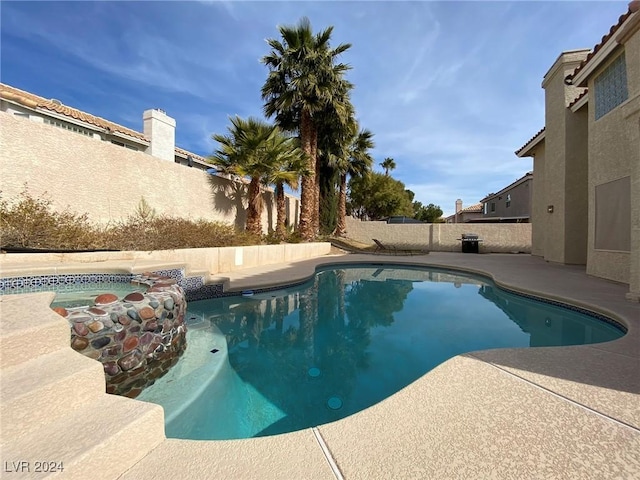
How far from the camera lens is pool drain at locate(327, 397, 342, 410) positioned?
9.92 ft

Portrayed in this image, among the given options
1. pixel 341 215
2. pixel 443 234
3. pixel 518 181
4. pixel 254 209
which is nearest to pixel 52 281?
pixel 254 209

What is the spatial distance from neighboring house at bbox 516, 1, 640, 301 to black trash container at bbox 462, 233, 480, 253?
349cm

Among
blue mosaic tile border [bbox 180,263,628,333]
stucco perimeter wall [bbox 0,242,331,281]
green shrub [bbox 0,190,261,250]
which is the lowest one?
blue mosaic tile border [bbox 180,263,628,333]

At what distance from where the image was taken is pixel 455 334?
A: 500 centimetres

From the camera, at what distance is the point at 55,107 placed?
1120 centimetres

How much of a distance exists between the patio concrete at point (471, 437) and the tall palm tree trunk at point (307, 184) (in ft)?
43.6

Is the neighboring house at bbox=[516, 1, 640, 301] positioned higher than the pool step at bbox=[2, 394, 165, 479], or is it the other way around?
the neighboring house at bbox=[516, 1, 640, 301]

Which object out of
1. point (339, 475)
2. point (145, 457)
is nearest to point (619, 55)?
point (339, 475)

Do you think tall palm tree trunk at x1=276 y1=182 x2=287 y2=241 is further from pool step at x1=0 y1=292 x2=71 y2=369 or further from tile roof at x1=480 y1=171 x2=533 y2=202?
tile roof at x1=480 y1=171 x2=533 y2=202

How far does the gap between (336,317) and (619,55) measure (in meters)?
10.0

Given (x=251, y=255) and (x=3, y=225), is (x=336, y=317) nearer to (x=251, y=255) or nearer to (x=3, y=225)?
(x=251, y=255)

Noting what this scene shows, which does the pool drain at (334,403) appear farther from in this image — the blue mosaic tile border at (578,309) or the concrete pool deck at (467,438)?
the blue mosaic tile border at (578,309)

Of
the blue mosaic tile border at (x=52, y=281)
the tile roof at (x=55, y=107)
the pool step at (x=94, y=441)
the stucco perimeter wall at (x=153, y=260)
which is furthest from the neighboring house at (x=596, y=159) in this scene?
the tile roof at (x=55, y=107)

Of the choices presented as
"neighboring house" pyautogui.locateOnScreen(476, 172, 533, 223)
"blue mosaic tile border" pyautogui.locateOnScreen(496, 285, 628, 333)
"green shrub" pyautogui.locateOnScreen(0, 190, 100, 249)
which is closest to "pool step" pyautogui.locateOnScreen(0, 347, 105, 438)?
"green shrub" pyautogui.locateOnScreen(0, 190, 100, 249)
